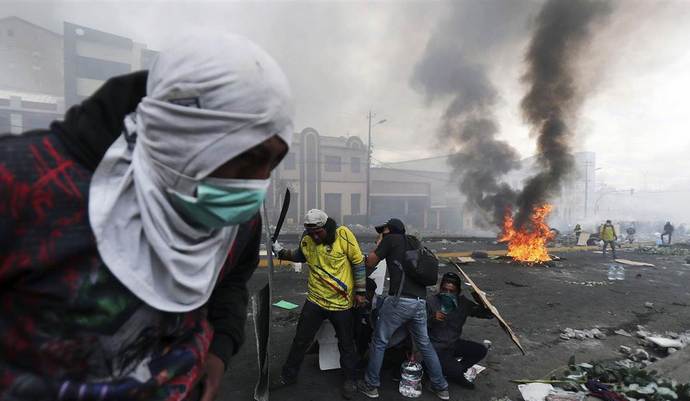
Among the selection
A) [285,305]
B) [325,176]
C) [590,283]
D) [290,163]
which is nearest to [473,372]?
[285,305]

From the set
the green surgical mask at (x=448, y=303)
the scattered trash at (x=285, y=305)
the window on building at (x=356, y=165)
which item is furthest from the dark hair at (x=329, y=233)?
the window on building at (x=356, y=165)

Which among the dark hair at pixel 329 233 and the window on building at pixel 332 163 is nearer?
the dark hair at pixel 329 233

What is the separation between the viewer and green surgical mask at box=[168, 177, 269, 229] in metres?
0.80

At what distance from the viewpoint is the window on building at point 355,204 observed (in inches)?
1314

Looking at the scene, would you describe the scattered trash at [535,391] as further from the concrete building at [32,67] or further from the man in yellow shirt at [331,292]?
the concrete building at [32,67]

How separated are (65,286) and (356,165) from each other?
33.8 m

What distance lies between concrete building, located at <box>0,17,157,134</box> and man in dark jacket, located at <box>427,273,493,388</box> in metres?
30.1

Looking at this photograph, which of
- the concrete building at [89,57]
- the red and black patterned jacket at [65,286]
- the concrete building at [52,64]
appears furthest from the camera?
the concrete building at [89,57]

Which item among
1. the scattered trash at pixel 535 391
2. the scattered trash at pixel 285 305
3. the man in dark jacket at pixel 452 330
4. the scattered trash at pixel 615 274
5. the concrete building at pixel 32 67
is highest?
the concrete building at pixel 32 67

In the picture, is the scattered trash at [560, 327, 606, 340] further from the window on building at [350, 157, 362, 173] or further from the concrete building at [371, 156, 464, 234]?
the window on building at [350, 157, 362, 173]

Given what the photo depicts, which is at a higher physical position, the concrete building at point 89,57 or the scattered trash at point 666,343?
the concrete building at point 89,57

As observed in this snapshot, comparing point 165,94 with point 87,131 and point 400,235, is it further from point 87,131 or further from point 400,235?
point 400,235

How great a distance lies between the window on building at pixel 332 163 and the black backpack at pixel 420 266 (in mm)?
28616

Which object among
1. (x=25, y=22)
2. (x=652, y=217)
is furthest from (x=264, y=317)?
(x=652, y=217)
